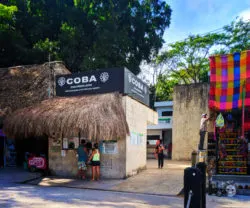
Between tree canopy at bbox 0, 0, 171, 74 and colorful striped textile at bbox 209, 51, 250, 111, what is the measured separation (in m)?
12.1

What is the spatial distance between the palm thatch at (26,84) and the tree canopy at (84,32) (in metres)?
5.92

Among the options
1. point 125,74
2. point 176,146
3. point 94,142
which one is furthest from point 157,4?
point 94,142

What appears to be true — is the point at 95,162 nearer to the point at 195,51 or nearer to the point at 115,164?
the point at 115,164

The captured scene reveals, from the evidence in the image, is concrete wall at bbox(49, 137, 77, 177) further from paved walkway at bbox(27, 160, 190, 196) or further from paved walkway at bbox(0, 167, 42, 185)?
paved walkway at bbox(0, 167, 42, 185)

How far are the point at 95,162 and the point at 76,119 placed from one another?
190cm

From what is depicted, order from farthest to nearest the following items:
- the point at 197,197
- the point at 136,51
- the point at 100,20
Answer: the point at 136,51, the point at 100,20, the point at 197,197

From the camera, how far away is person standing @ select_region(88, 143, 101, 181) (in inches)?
444

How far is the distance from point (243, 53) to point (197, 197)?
701 cm

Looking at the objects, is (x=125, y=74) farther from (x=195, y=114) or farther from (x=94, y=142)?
(x=195, y=114)

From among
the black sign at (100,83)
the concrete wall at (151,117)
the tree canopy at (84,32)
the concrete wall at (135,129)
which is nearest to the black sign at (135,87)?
the black sign at (100,83)

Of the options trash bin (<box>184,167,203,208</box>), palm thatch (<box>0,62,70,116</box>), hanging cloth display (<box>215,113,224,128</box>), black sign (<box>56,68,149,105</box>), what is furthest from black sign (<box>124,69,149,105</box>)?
trash bin (<box>184,167,203,208</box>)

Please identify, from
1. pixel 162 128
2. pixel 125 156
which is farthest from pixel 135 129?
pixel 162 128

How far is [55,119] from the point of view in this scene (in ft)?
36.4

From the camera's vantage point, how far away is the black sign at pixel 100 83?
12.0 m
